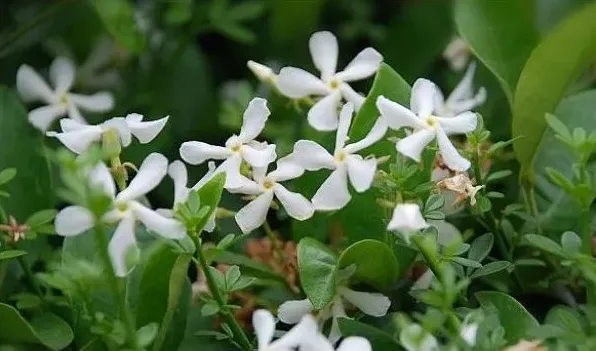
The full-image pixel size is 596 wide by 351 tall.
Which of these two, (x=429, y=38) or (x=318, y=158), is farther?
(x=429, y=38)

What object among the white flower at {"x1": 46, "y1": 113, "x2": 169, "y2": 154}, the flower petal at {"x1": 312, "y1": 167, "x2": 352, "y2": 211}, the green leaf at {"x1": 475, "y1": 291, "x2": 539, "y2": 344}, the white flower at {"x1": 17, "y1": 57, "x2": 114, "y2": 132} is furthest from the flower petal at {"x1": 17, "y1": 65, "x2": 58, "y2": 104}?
the green leaf at {"x1": 475, "y1": 291, "x2": 539, "y2": 344}

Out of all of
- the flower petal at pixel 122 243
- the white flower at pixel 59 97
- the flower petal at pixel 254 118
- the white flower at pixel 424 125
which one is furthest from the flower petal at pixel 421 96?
the white flower at pixel 59 97

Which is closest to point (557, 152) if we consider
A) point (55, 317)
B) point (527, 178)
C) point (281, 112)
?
point (527, 178)

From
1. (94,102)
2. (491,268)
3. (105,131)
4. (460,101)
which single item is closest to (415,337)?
(491,268)

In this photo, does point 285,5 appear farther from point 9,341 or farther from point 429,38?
point 9,341

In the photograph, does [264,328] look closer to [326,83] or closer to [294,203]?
[294,203]

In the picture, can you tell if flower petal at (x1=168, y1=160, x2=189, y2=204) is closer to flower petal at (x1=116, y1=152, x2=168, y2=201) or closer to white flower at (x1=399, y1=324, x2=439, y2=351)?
flower petal at (x1=116, y1=152, x2=168, y2=201)
